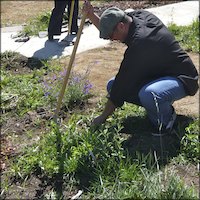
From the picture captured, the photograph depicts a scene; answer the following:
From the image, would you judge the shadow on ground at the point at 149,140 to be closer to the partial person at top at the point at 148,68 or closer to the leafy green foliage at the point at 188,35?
the partial person at top at the point at 148,68

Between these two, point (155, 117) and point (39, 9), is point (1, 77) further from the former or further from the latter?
point (39, 9)

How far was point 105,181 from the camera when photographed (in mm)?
3516

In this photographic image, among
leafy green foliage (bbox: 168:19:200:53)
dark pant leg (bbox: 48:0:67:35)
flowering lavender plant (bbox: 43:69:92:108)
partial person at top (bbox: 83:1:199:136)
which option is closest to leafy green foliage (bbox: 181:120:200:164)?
partial person at top (bbox: 83:1:199:136)

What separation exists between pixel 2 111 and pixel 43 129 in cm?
64

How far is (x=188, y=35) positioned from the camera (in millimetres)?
6621

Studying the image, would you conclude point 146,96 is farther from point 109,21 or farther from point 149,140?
point 109,21

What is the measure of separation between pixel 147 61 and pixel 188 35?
2.93 metres

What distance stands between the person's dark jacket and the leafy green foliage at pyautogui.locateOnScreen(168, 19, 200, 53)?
221 centimetres

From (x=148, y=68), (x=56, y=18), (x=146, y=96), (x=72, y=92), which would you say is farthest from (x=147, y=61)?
(x=56, y=18)

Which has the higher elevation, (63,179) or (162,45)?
(162,45)

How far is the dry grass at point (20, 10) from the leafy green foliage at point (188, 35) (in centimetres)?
320

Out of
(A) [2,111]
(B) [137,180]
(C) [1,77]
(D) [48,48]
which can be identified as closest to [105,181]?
(B) [137,180]

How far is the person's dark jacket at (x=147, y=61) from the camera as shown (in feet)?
12.6

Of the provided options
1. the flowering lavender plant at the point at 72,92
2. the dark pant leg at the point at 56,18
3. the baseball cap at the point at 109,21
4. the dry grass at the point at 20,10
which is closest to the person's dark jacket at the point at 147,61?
the baseball cap at the point at 109,21
